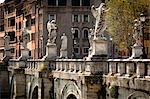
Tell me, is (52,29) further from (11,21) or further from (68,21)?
(11,21)

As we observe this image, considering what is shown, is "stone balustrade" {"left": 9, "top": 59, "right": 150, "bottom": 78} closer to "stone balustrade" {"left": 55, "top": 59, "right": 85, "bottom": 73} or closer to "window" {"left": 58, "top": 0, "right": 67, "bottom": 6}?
"stone balustrade" {"left": 55, "top": 59, "right": 85, "bottom": 73}

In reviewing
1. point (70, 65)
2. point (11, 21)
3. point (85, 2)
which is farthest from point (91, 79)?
point (11, 21)

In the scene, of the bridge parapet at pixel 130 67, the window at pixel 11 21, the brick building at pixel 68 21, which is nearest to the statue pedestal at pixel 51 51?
the bridge parapet at pixel 130 67

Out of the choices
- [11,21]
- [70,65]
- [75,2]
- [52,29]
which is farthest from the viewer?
[11,21]

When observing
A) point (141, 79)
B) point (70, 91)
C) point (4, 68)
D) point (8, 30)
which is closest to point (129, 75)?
point (141, 79)

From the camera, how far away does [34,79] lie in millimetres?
33500

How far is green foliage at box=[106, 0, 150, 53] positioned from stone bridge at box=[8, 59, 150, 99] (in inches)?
357

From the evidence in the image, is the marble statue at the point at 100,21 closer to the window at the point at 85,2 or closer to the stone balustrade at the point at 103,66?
the stone balustrade at the point at 103,66

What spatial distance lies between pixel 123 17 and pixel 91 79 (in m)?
18.9

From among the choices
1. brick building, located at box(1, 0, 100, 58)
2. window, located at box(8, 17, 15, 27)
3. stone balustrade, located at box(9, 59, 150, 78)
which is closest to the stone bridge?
stone balustrade, located at box(9, 59, 150, 78)

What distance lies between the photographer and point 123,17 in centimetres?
3834

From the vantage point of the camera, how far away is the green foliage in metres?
37.6

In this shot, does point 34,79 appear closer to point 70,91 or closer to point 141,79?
point 70,91

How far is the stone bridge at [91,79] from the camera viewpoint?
1642cm
